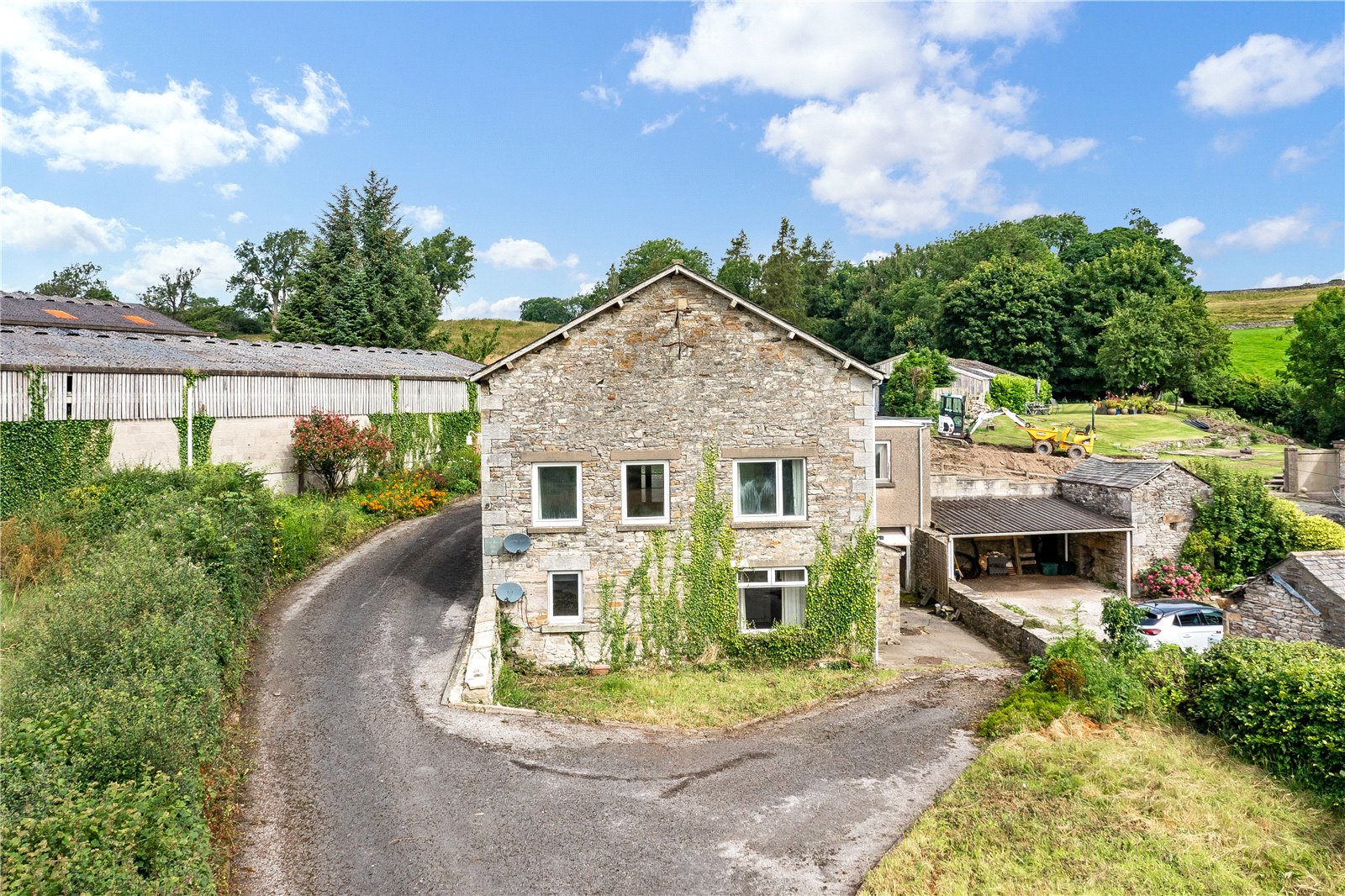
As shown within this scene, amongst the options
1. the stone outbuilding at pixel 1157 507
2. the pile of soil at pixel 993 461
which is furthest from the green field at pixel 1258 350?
the stone outbuilding at pixel 1157 507

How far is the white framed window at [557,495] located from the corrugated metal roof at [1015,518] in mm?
12410

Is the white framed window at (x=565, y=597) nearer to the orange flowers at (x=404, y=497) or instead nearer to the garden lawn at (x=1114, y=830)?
the garden lawn at (x=1114, y=830)

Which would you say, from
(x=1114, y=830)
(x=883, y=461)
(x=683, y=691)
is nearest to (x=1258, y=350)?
(x=883, y=461)

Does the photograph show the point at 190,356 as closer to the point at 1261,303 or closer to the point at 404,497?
the point at 404,497

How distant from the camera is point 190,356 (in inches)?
898

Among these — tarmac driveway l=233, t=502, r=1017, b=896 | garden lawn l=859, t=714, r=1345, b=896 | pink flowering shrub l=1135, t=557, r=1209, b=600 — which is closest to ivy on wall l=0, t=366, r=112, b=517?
tarmac driveway l=233, t=502, r=1017, b=896

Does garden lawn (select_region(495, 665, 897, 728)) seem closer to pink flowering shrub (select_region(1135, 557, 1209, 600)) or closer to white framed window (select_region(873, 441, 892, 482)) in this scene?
white framed window (select_region(873, 441, 892, 482))

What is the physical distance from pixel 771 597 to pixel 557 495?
5309 millimetres

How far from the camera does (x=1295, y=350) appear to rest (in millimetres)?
45219

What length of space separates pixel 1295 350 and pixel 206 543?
5689cm

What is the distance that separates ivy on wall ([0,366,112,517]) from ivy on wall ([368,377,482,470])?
990cm

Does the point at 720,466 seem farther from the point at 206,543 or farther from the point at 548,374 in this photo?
the point at 206,543

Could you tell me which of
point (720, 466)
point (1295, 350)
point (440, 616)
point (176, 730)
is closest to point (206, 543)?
point (440, 616)

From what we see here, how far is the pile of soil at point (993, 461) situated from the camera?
31188mm
